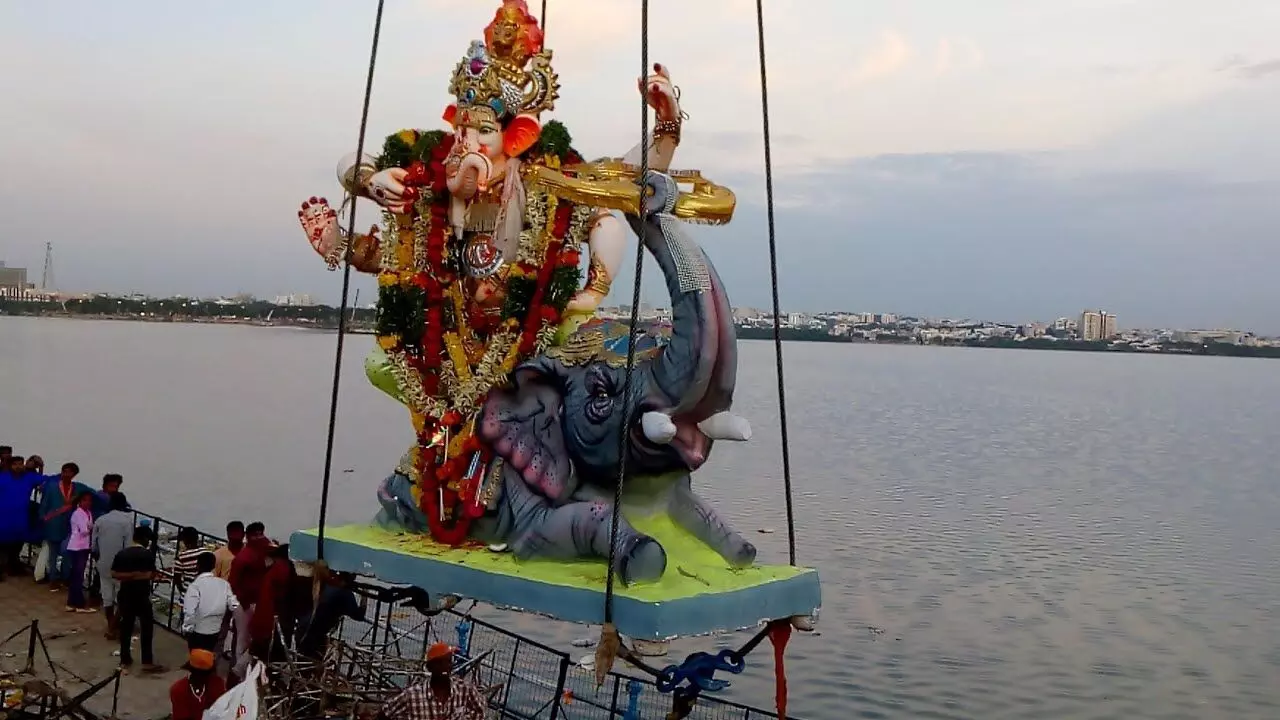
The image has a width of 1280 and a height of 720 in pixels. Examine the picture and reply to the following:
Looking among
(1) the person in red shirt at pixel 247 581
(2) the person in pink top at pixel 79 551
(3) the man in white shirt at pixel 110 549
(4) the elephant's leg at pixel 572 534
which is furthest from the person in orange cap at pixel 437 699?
(2) the person in pink top at pixel 79 551

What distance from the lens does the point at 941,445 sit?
36.9 metres

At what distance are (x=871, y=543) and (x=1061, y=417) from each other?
33558 mm

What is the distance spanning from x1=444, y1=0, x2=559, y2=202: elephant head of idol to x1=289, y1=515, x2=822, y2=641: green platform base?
7.36 feet

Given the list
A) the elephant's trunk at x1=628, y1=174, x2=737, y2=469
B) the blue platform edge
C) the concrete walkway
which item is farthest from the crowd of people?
the elephant's trunk at x1=628, y1=174, x2=737, y2=469

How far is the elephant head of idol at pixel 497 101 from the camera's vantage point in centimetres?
713

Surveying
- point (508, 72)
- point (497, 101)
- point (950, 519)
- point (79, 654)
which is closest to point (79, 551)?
point (79, 654)

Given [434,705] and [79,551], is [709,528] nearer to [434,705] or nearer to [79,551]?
[434,705]

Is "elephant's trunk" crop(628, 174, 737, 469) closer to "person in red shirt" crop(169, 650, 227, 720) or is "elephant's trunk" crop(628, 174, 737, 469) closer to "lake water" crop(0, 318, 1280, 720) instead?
"person in red shirt" crop(169, 650, 227, 720)

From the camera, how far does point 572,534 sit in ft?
20.5

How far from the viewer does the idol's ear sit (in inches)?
283

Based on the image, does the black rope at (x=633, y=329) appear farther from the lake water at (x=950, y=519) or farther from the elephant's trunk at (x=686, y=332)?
the lake water at (x=950, y=519)

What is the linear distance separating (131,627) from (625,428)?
4.39 meters

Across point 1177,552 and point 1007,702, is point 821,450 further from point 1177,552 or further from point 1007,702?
point 1007,702

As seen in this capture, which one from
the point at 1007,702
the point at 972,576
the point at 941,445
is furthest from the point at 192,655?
the point at 941,445
